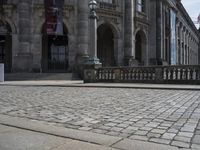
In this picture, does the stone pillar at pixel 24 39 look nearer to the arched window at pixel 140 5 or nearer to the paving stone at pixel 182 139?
the arched window at pixel 140 5

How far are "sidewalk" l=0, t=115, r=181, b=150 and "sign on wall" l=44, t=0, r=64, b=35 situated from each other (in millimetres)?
24478

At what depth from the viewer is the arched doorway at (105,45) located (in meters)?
37.8

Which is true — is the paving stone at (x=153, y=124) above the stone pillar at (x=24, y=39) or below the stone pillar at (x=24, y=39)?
below

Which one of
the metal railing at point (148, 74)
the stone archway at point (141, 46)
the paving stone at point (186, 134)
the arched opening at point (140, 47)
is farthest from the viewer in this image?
the arched opening at point (140, 47)

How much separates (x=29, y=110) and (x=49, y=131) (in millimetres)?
2794

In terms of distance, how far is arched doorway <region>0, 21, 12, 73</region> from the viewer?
32.3 metres

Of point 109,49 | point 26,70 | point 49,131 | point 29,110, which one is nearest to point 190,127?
point 49,131

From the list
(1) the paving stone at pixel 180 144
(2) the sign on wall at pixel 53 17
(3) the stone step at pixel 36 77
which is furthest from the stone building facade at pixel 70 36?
(1) the paving stone at pixel 180 144

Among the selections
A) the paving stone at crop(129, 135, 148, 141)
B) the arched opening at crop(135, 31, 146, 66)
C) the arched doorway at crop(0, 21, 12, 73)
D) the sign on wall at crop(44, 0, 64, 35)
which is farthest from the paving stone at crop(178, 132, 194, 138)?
the arched opening at crop(135, 31, 146, 66)

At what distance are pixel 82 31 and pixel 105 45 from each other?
7859 mm

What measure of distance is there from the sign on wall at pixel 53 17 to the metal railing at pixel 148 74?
28.5ft

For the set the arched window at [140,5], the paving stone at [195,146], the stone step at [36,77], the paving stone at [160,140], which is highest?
the arched window at [140,5]

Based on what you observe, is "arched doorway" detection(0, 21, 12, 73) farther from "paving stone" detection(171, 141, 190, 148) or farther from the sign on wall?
"paving stone" detection(171, 141, 190, 148)

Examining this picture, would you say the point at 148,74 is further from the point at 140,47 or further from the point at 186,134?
the point at 140,47
